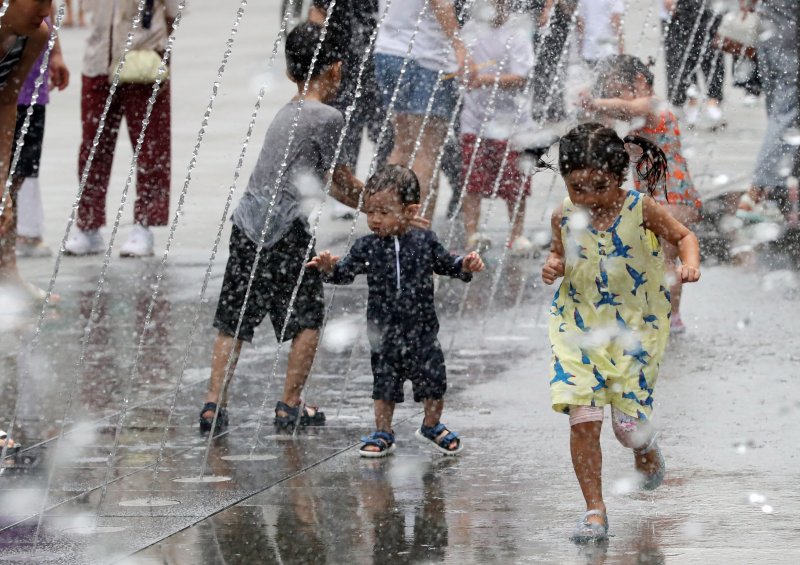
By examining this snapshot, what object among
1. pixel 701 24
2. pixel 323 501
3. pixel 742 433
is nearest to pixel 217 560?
pixel 323 501

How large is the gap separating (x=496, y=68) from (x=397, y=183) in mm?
4310

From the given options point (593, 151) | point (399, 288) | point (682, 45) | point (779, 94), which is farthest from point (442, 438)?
point (682, 45)

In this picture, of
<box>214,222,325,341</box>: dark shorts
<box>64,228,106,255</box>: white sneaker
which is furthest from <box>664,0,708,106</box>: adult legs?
<box>214,222,325,341</box>: dark shorts

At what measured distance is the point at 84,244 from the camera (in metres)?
10.4

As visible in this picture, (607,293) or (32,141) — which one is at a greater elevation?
(607,293)

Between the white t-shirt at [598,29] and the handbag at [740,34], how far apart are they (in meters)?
0.69

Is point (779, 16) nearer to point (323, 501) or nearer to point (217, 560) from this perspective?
point (323, 501)

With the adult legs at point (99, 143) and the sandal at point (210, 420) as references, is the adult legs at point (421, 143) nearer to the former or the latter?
the adult legs at point (99, 143)

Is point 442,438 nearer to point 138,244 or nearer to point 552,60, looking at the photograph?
point 138,244

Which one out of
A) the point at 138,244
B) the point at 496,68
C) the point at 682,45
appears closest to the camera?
the point at 496,68

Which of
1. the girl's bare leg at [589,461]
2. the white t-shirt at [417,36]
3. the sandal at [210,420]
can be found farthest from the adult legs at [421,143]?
the girl's bare leg at [589,461]

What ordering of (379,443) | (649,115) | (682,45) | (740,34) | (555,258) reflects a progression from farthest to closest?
(682,45) < (740,34) < (649,115) < (379,443) < (555,258)

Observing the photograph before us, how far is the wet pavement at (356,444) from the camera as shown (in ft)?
15.7

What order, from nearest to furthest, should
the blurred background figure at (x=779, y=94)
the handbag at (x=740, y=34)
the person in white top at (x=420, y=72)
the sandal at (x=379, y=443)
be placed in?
the sandal at (x=379, y=443) < the person in white top at (x=420, y=72) < the blurred background figure at (x=779, y=94) < the handbag at (x=740, y=34)
